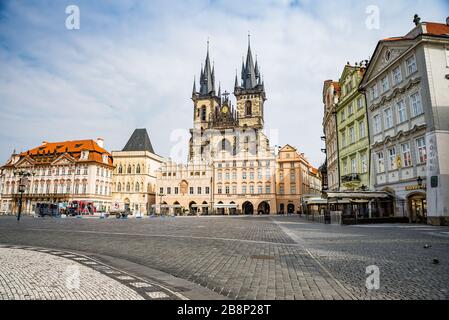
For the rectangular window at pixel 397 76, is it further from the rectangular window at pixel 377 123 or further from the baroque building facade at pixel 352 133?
the baroque building facade at pixel 352 133

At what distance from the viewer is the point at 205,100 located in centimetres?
9575

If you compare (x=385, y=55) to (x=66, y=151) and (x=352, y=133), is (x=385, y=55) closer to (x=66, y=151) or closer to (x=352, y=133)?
(x=352, y=133)

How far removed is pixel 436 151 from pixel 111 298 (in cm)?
2074

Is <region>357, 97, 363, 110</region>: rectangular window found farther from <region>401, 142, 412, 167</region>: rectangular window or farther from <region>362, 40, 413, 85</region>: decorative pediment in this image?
<region>401, 142, 412, 167</region>: rectangular window

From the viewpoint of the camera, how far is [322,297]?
178 inches

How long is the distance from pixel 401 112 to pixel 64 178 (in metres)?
67.4

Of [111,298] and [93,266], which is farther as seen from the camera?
[93,266]

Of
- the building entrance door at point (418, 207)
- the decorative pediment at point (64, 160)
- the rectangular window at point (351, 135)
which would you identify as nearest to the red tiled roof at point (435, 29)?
the rectangular window at point (351, 135)

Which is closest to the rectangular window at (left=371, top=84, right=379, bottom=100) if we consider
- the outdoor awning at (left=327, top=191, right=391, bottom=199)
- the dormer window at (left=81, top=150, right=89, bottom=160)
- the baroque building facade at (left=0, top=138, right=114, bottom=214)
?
the outdoor awning at (left=327, top=191, right=391, bottom=199)

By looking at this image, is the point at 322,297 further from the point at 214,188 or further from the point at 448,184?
the point at 214,188

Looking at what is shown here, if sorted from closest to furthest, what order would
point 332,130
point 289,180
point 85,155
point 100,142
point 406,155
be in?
1. point 406,155
2. point 332,130
3. point 289,180
4. point 85,155
5. point 100,142

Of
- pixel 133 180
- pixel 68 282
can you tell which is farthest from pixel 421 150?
pixel 133 180

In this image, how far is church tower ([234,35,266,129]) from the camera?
88.1 m
